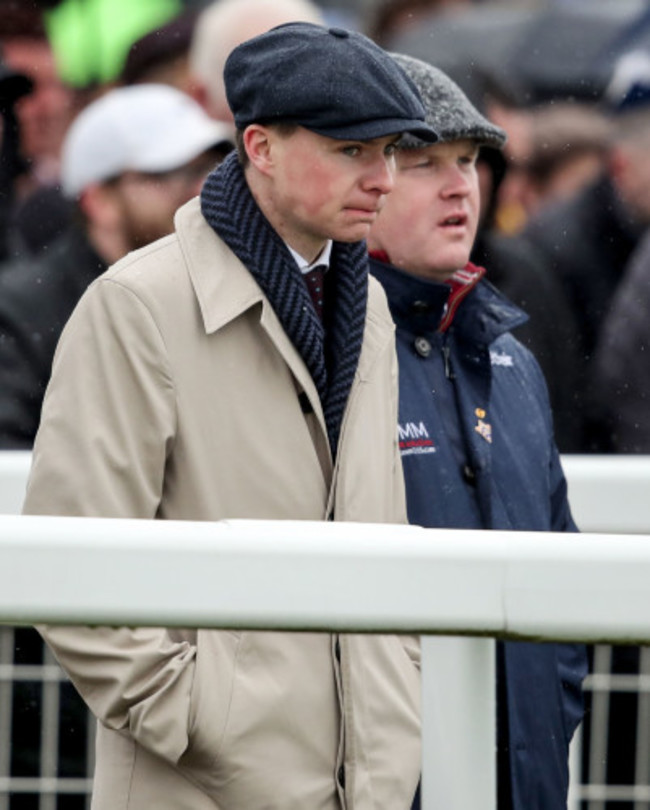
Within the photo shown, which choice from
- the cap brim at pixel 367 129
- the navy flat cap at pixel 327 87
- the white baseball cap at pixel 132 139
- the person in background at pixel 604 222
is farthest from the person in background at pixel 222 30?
the cap brim at pixel 367 129

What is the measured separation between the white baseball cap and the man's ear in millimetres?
2139

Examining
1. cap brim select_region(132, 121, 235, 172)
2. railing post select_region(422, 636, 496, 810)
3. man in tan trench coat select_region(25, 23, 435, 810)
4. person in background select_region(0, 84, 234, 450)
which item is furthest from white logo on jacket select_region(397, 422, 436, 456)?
cap brim select_region(132, 121, 235, 172)

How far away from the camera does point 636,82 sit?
524 centimetres

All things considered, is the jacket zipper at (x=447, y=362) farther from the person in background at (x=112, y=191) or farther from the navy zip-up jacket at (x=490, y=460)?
the person in background at (x=112, y=191)

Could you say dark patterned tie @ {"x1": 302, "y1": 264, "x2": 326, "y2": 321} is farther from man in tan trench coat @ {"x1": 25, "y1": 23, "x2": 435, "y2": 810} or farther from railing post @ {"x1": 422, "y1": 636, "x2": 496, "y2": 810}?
railing post @ {"x1": 422, "y1": 636, "x2": 496, "y2": 810}

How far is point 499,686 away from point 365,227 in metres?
0.85

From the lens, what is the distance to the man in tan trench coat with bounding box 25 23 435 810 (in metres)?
2.24

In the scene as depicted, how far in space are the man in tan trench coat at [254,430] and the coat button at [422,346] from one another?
422 mm

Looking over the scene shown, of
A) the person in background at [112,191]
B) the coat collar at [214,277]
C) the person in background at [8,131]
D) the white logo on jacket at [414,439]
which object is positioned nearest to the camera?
the coat collar at [214,277]

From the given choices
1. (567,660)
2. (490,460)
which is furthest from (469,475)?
(567,660)

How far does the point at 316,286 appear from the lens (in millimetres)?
2525

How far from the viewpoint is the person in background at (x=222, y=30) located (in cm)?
508

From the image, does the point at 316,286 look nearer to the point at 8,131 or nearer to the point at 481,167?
the point at 481,167

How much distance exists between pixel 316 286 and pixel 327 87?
0.28m
